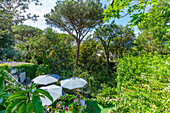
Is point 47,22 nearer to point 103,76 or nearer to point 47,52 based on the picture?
point 47,52

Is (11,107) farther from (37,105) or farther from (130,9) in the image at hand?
(130,9)

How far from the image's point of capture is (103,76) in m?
Answer: 10.3

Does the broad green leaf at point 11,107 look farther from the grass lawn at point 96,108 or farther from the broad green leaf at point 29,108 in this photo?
the grass lawn at point 96,108

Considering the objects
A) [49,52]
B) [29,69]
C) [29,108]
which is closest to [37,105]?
[29,108]

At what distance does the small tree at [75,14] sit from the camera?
8867 millimetres

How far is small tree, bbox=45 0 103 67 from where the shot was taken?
8.87 meters

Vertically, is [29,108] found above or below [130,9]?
below

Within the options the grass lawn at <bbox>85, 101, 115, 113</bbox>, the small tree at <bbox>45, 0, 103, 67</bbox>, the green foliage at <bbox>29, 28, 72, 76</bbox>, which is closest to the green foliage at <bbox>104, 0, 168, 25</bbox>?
the grass lawn at <bbox>85, 101, 115, 113</bbox>

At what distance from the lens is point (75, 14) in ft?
29.9

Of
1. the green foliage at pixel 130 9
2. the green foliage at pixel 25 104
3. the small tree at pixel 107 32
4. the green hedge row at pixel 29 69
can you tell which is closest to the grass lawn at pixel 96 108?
the green foliage at pixel 130 9

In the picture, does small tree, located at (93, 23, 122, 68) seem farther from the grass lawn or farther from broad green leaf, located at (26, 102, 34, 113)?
broad green leaf, located at (26, 102, 34, 113)

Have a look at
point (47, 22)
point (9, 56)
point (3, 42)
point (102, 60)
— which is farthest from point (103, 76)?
point (9, 56)

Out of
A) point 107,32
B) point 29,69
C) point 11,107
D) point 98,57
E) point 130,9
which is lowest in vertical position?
point 29,69

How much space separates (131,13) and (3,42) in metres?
14.9
